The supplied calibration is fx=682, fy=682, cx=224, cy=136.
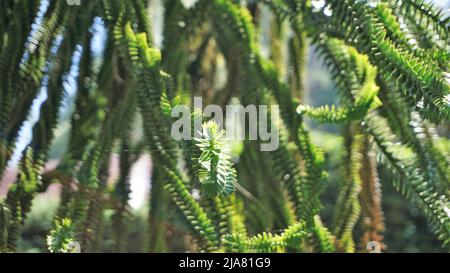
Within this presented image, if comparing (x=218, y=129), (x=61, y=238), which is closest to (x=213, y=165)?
(x=61, y=238)

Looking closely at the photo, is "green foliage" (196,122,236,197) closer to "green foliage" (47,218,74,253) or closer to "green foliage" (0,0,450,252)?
"green foliage" (0,0,450,252)

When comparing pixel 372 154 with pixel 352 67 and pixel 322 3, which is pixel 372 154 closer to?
pixel 352 67

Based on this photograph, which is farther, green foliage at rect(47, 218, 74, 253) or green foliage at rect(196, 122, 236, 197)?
green foliage at rect(47, 218, 74, 253)

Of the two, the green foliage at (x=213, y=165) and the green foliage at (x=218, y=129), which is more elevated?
the green foliage at (x=218, y=129)

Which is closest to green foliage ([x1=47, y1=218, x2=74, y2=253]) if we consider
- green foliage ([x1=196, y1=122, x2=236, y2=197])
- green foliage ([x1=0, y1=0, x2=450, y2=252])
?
green foliage ([x1=0, y1=0, x2=450, y2=252])

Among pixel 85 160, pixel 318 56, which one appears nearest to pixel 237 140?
pixel 318 56

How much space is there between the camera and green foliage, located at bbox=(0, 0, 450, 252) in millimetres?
1128

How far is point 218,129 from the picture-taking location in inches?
55.4

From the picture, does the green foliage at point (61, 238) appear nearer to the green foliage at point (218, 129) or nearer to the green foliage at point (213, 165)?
the green foliage at point (218, 129)

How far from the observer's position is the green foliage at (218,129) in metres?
1.13

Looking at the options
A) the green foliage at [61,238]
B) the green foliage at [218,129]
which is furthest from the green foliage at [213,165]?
the green foliage at [61,238]

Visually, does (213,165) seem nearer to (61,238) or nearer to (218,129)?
(61,238)

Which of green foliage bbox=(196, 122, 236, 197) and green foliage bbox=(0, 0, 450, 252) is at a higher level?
green foliage bbox=(0, 0, 450, 252)

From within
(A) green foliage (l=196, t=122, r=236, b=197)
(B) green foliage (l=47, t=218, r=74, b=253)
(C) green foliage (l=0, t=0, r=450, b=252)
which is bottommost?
(B) green foliage (l=47, t=218, r=74, b=253)
